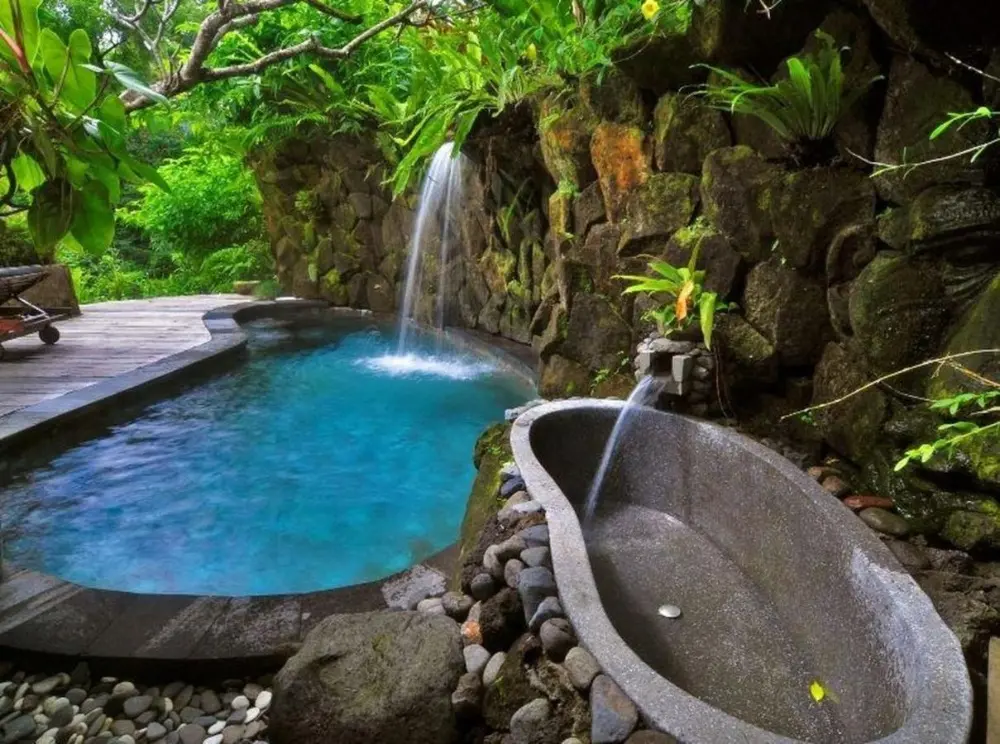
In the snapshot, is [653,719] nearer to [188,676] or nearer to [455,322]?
[188,676]

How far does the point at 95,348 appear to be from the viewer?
21.7 feet

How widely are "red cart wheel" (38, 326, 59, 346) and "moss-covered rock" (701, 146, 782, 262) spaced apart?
23.6 ft

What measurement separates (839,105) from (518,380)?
403 centimetres

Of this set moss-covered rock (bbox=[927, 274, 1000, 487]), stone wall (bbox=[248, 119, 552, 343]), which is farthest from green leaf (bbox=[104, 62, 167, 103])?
stone wall (bbox=[248, 119, 552, 343])

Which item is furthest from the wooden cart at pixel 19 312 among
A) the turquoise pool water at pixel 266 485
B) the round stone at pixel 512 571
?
the round stone at pixel 512 571

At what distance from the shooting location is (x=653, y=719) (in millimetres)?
1409

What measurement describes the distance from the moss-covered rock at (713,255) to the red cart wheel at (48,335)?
7.05 metres

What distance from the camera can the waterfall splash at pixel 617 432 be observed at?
3286 mm

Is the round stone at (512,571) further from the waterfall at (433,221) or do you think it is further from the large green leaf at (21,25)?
the waterfall at (433,221)

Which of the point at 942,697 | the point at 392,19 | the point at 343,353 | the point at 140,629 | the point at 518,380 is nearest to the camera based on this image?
the point at 942,697

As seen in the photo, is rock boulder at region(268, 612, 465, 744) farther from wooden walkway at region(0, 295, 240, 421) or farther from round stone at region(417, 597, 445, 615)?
wooden walkway at region(0, 295, 240, 421)

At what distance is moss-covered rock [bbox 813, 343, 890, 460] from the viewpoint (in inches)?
100

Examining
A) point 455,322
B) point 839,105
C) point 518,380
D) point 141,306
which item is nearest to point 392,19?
point 839,105

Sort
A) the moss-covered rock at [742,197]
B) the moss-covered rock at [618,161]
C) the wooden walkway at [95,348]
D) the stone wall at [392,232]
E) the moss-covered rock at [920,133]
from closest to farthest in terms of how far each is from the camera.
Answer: the moss-covered rock at [920,133]
the moss-covered rock at [742,197]
the moss-covered rock at [618,161]
the wooden walkway at [95,348]
the stone wall at [392,232]
